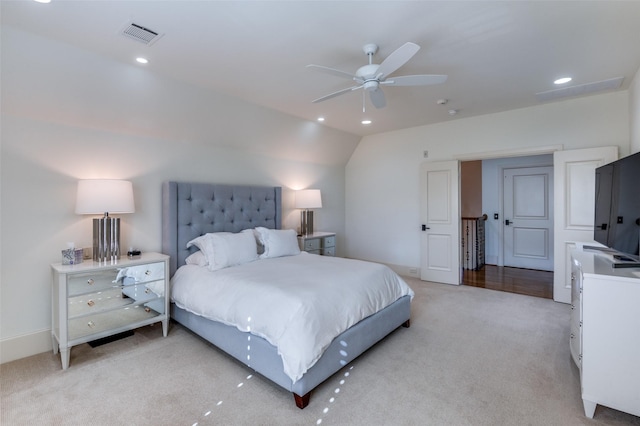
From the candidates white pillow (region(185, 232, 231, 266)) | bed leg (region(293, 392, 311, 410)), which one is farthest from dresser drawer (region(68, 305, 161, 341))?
bed leg (region(293, 392, 311, 410))

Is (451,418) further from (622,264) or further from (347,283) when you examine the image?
(622,264)

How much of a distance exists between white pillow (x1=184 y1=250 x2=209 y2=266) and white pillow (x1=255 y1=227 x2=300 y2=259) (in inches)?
27.5

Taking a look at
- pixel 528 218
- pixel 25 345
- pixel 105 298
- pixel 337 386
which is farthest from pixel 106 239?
pixel 528 218

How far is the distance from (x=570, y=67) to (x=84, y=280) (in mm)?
4994

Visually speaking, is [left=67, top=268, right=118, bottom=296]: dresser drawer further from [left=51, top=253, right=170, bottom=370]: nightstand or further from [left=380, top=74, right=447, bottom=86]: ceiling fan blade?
[left=380, top=74, right=447, bottom=86]: ceiling fan blade

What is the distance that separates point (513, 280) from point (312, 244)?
3587 mm

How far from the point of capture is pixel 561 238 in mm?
4004

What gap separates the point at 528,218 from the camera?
20.3ft

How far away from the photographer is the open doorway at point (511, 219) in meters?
5.96

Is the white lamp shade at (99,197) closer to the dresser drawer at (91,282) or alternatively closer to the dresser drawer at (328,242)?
the dresser drawer at (91,282)

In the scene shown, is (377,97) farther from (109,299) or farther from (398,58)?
(109,299)

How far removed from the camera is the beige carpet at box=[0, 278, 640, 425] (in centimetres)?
192

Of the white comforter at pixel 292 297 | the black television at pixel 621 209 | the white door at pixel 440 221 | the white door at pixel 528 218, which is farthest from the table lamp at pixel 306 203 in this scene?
the white door at pixel 528 218

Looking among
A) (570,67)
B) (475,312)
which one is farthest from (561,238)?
(570,67)
